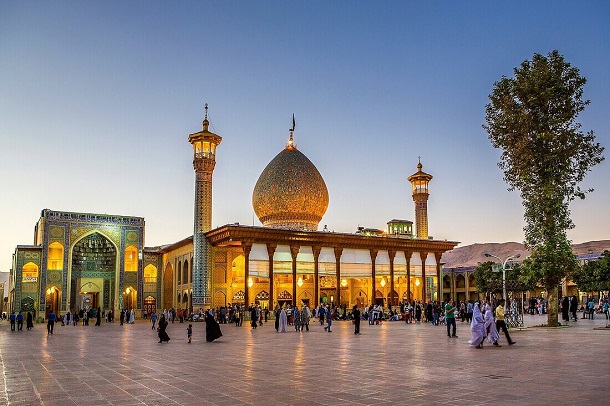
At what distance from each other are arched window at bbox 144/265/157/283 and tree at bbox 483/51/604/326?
29696 mm

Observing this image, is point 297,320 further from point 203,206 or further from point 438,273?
point 438,273

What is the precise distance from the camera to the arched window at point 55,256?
40406mm

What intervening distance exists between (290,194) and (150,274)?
41.5ft

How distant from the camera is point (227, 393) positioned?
7.54 metres

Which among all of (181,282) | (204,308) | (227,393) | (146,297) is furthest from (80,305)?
(227,393)

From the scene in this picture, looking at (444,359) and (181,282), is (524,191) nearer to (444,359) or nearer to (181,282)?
(444,359)

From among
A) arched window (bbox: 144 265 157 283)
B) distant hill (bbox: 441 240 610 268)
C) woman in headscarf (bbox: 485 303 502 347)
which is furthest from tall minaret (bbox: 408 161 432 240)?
distant hill (bbox: 441 240 610 268)

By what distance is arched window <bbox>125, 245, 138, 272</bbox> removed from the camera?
43.2 m

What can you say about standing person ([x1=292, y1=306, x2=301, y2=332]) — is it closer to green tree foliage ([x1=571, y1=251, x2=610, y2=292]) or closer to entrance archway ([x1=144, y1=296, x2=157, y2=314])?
green tree foliage ([x1=571, y1=251, x2=610, y2=292])

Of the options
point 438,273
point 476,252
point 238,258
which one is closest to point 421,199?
point 438,273

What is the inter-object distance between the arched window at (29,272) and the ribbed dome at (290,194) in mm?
15187

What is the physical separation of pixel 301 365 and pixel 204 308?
24772 mm

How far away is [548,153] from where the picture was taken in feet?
70.3

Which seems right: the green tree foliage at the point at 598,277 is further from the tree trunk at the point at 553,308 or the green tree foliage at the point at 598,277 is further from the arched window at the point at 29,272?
the arched window at the point at 29,272
